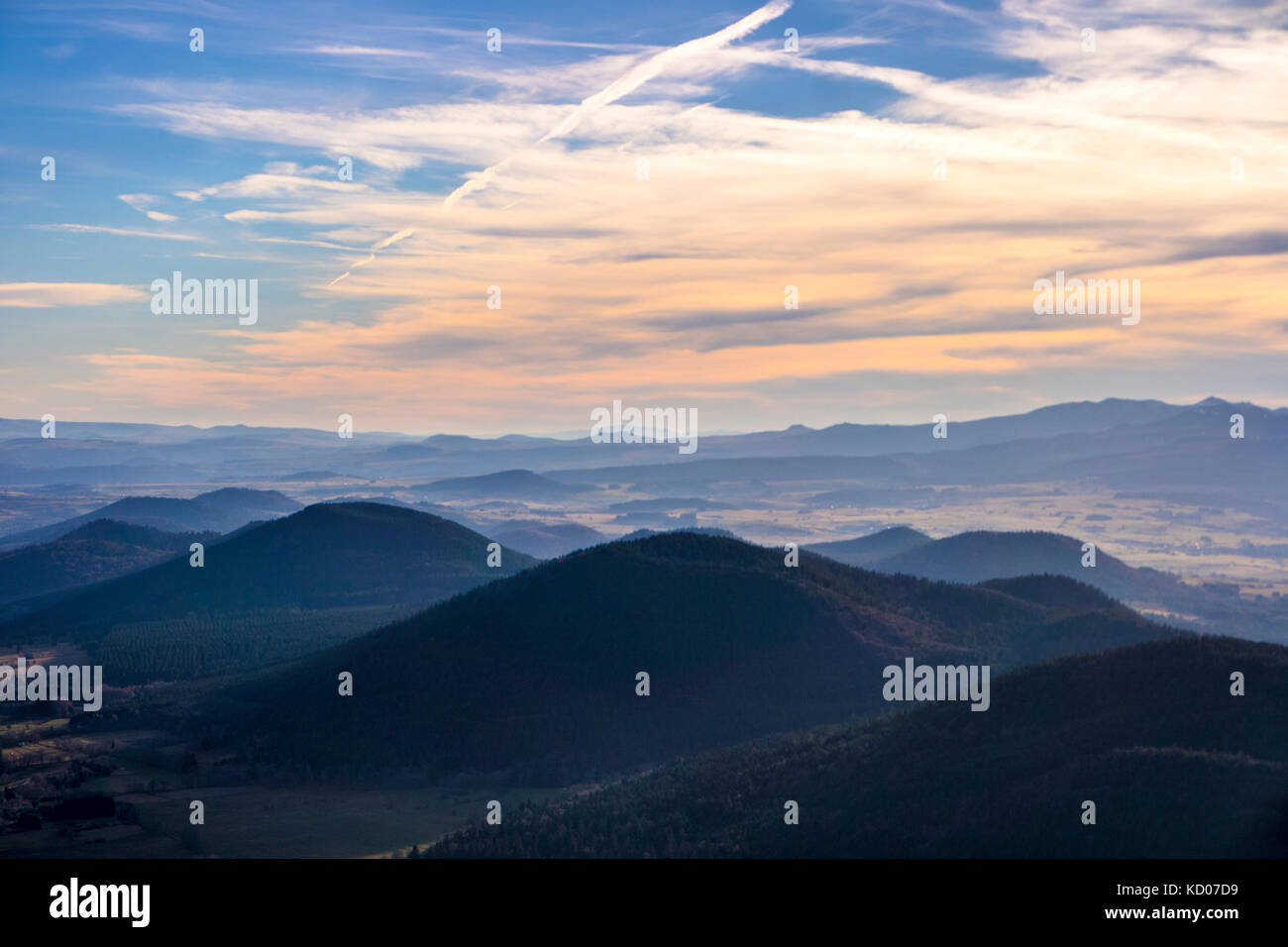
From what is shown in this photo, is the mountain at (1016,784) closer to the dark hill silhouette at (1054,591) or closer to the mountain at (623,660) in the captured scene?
the mountain at (623,660)

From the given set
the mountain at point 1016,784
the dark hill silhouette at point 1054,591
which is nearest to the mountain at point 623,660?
the dark hill silhouette at point 1054,591

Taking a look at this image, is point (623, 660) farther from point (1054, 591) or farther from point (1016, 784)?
point (1054, 591)

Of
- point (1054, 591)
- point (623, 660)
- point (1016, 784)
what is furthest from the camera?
point (1054, 591)

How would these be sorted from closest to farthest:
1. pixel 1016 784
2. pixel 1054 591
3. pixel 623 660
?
pixel 1016 784, pixel 623 660, pixel 1054 591

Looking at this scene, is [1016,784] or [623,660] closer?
[1016,784]

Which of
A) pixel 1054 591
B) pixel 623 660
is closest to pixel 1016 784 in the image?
pixel 623 660

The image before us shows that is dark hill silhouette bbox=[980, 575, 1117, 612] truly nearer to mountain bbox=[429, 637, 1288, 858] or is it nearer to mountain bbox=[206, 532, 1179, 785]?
mountain bbox=[206, 532, 1179, 785]
